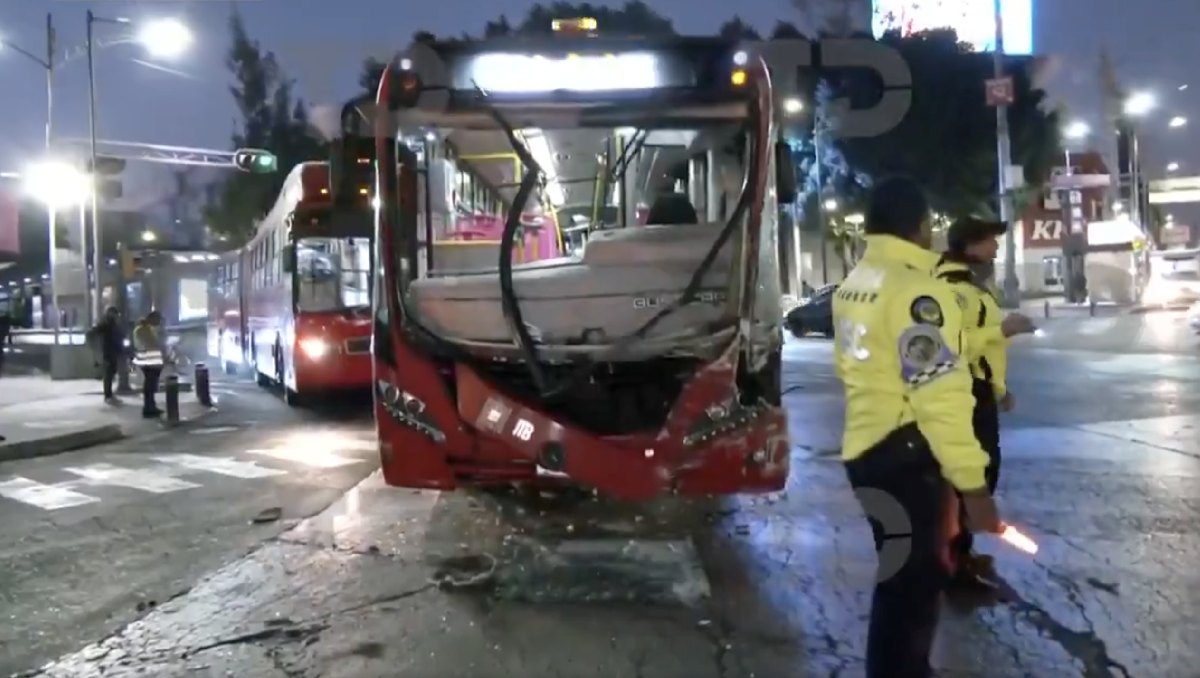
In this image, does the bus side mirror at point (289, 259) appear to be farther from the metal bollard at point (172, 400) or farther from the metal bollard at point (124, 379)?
the metal bollard at point (124, 379)

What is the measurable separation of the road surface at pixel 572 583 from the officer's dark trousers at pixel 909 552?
4.18ft

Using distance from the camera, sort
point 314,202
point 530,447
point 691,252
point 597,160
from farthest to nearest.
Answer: point 314,202 → point 597,160 → point 691,252 → point 530,447

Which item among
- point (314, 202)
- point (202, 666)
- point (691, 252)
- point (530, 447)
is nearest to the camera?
point (202, 666)

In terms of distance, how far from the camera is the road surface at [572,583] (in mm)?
5508

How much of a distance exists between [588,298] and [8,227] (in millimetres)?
19673

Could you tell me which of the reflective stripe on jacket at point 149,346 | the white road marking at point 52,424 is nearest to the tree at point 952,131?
the reflective stripe on jacket at point 149,346

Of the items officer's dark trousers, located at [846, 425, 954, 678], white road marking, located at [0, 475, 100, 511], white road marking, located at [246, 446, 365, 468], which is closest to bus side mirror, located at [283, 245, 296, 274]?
white road marking, located at [246, 446, 365, 468]

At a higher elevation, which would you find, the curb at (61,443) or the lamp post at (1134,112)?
the lamp post at (1134,112)

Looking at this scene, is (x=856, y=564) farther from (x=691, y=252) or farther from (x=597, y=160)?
(x=597, y=160)

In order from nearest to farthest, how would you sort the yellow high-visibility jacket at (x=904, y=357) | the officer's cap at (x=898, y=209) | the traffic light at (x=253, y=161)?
the yellow high-visibility jacket at (x=904, y=357) < the officer's cap at (x=898, y=209) < the traffic light at (x=253, y=161)

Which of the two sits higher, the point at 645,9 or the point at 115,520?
the point at 645,9

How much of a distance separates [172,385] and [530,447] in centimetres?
1147

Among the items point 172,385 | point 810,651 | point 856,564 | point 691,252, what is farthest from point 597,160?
point 172,385

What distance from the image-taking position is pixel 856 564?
712 cm
